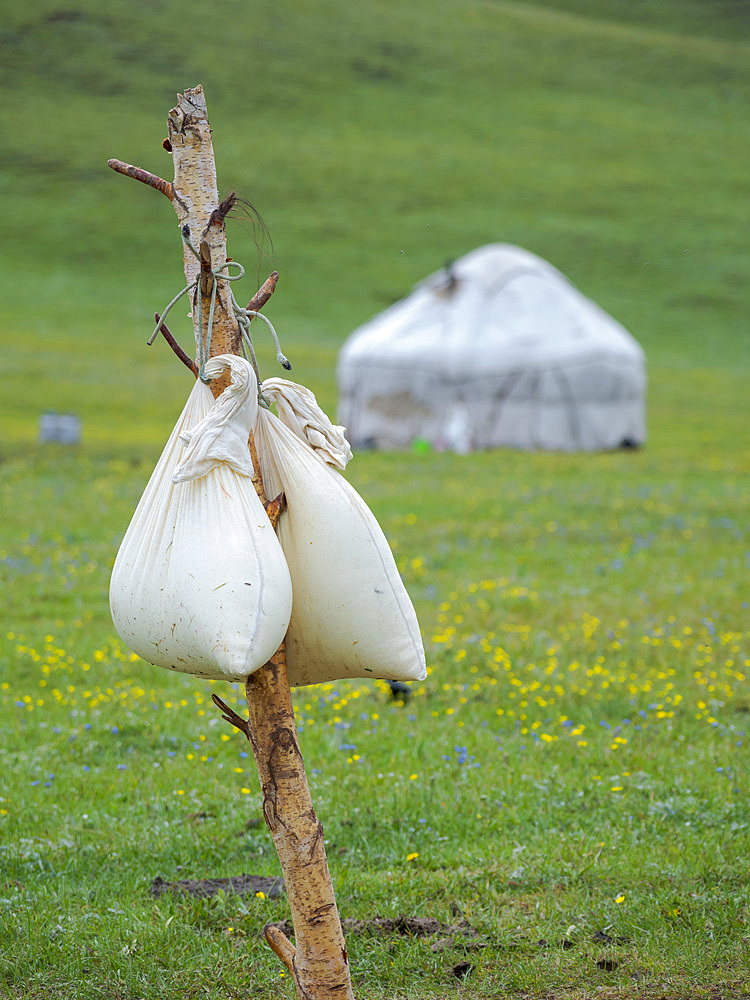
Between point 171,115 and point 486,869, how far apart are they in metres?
2.90

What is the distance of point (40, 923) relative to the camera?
12.5 ft

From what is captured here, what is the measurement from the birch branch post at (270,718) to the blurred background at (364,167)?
83.9ft

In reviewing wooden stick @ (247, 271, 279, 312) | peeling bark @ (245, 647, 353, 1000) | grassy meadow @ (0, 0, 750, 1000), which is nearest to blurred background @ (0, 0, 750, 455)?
grassy meadow @ (0, 0, 750, 1000)

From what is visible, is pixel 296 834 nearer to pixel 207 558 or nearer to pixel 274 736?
pixel 274 736

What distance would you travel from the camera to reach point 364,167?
60.9 metres

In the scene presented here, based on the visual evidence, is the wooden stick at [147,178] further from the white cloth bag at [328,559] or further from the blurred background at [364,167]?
the blurred background at [364,167]

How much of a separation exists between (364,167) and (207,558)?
2399 inches

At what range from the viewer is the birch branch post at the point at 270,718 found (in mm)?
2955

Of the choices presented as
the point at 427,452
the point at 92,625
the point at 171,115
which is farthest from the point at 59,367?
the point at 171,115

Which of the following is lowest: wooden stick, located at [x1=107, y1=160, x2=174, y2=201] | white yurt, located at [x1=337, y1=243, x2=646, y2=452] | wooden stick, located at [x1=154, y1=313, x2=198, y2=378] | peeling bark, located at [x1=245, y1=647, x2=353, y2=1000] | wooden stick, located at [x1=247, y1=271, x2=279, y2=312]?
white yurt, located at [x1=337, y1=243, x2=646, y2=452]

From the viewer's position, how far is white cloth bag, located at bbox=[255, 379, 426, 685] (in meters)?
3.02

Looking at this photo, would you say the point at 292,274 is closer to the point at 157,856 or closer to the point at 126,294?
the point at 126,294

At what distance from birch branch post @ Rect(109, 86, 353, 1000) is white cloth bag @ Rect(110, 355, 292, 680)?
0.14 m

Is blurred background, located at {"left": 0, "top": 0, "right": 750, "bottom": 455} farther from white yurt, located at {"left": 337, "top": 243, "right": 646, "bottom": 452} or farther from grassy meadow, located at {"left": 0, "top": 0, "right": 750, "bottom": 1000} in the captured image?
grassy meadow, located at {"left": 0, "top": 0, "right": 750, "bottom": 1000}
